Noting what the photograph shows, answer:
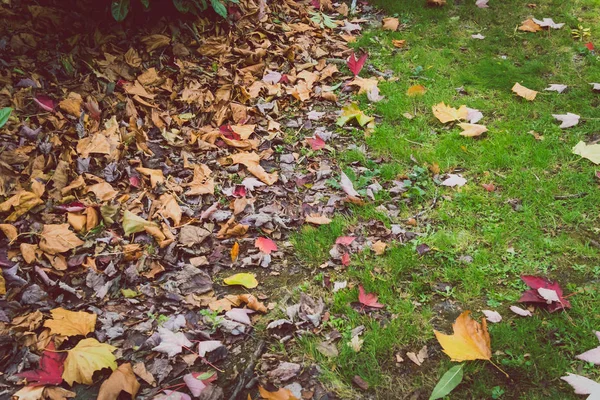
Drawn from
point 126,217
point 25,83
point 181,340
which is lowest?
point 181,340

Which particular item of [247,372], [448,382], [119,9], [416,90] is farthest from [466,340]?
[119,9]

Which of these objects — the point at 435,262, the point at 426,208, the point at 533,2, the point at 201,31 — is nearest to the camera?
the point at 435,262

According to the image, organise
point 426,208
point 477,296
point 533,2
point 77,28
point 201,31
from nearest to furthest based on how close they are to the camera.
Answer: point 477,296 < point 426,208 < point 77,28 < point 201,31 < point 533,2

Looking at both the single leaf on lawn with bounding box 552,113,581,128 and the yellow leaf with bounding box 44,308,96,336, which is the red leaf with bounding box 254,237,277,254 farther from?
the single leaf on lawn with bounding box 552,113,581,128

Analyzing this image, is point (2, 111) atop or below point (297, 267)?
atop

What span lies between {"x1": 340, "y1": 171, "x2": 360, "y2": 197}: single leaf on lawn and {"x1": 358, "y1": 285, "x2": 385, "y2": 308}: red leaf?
712 mm

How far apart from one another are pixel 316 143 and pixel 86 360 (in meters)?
1.96

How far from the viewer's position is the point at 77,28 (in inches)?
139

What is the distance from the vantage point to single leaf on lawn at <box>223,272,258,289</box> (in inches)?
96.7

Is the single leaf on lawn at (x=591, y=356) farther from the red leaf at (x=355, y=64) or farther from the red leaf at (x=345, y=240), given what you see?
the red leaf at (x=355, y=64)

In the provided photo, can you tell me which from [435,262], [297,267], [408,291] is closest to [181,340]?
[297,267]

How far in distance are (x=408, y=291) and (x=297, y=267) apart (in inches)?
23.2

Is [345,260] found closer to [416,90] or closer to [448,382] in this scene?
[448,382]

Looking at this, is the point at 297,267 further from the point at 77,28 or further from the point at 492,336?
the point at 77,28
